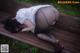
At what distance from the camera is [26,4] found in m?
2.67

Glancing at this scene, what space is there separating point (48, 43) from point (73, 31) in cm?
30

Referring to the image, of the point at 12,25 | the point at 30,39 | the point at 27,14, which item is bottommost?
the point at 30,39

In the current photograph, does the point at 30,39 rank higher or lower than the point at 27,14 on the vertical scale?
lower

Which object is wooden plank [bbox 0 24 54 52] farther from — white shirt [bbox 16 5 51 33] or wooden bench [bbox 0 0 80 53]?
white shirt [bbox 16 5 51 33]

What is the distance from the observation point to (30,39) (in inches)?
105

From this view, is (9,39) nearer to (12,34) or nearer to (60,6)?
(12,34)

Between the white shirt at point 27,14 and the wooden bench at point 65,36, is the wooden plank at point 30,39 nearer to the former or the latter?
the wooden bench at point 65,36

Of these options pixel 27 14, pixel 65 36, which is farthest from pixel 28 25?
pixel 65 36

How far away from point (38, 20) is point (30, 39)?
0.24 metres

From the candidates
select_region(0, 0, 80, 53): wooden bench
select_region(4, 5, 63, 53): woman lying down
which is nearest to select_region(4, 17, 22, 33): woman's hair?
select_region(4, 5, 63, 53): woman lying down

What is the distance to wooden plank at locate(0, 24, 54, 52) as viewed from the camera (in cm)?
262

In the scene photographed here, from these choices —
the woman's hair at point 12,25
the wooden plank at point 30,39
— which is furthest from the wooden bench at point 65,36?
the woman's hair at point 12,25

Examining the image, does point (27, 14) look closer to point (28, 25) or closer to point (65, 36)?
point (28, 25)

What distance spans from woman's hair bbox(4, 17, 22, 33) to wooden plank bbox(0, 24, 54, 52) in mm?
47
